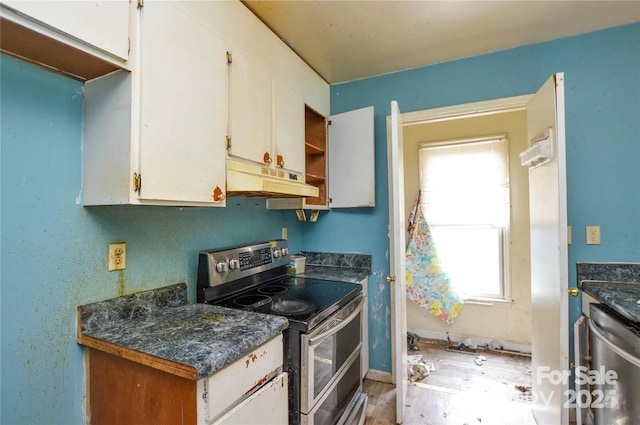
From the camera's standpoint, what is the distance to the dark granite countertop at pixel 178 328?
3.17 feet

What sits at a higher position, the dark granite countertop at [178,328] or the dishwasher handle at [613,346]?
the dark granite countertop at [178,328]

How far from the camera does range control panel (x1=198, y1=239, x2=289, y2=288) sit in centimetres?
156

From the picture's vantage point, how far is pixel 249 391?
42.8 inches

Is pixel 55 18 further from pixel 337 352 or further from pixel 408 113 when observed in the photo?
pixel 408 113

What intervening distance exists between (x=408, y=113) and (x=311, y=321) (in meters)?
1.76

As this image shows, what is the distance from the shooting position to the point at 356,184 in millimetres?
2342

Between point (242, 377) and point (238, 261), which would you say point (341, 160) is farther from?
point (242, 377)

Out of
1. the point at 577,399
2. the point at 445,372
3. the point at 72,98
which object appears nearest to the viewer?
the point at 72,98

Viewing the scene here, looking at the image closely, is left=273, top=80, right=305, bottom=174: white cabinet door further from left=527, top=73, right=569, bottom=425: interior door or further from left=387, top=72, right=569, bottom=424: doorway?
left=527, top=73, right=569, bottom=425: interior door

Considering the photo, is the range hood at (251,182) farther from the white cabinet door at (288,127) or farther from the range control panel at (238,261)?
the range control panel at (238,261)

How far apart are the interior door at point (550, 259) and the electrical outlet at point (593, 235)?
29 cm

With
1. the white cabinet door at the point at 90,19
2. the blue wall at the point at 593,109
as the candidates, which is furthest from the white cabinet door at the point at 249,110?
the blue wall at the point at 593,109

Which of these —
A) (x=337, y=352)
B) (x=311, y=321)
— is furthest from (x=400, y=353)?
(x=311, y=321)

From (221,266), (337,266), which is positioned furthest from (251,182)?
(337,266)
